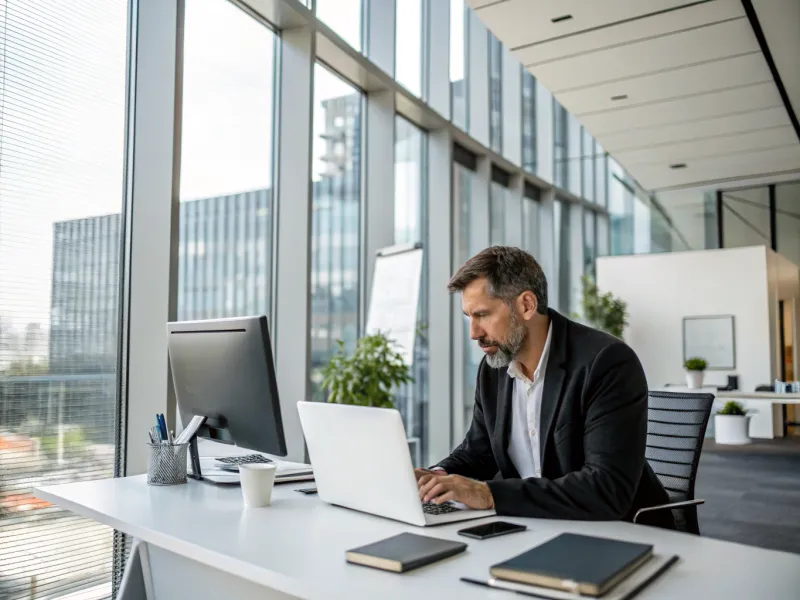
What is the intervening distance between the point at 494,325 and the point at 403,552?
860mm

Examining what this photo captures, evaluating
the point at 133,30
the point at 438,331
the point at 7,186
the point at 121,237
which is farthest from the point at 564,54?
the point at 7,186

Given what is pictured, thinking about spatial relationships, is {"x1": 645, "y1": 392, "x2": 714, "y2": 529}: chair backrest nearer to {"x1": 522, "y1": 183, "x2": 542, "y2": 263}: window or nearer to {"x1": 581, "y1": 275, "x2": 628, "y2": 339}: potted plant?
{"x1": 522, "y1": 183, "x2": 542, "y2": 263}: window

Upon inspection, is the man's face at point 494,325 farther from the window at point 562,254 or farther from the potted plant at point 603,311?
the potted plant at point 603,311

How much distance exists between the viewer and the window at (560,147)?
9102mm

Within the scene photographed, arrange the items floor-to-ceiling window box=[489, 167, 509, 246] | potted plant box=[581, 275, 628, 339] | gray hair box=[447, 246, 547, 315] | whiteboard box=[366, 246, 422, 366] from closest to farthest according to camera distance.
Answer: gray hair box=[447, 246, 547, 315] → whiteboard box=[366, 246, 422, 366] → floor-to-ceiling window box=[489, 167, 509, 246] → potted plant box=[581, 275, 628, 339]

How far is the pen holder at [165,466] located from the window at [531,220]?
663 cm

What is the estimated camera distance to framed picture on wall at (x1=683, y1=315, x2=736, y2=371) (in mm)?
9273

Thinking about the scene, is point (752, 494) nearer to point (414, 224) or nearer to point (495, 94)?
point (414, 224)

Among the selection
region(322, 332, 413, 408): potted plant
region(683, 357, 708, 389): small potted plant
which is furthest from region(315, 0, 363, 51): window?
region(683, 357, 708, 389): small potted plant

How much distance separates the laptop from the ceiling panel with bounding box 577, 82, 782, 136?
18.6 feet

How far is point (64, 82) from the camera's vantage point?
120 inches

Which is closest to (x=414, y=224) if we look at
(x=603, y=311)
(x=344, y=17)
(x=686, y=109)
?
(x=344, y=17)

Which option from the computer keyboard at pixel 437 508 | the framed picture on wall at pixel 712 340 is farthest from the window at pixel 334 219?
the framed picture on wall at pixel 712 340

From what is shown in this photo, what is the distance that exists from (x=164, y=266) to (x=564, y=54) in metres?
3.66
